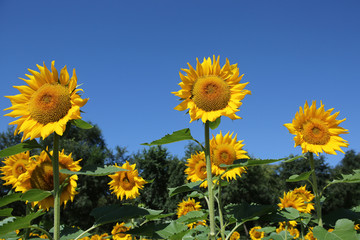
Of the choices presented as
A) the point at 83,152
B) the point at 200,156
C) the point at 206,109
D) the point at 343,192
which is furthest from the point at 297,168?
the point at 206,109

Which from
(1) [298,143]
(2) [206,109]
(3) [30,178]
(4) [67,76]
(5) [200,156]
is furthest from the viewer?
(5) [200,156]

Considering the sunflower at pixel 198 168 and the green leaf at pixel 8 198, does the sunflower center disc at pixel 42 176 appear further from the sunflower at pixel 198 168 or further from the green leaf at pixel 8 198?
the sunflower at pixel 198 168

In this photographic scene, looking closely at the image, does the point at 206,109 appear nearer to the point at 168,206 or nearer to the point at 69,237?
the point at 69,237

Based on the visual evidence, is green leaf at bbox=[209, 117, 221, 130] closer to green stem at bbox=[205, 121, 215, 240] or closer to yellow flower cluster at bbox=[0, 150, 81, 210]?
green stem at bbox=[205, 121, 215, 240]

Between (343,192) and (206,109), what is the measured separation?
4160 centimetres

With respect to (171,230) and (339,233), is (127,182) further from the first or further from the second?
(339,233)

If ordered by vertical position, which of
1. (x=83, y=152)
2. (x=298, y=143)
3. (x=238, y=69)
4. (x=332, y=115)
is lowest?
(x=298, y=143)

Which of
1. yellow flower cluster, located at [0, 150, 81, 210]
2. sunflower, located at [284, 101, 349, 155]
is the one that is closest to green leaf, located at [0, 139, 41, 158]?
yellow flower cluster, located at [0, 150, 81, 210]

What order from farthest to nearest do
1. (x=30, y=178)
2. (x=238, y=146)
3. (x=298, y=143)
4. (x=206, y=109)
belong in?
1. (x=238, y=146)
2. (x=298, y=143)
3. (x=30, y=178)
4. (x=206, y=109)

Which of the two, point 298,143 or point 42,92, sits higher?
point 42,92

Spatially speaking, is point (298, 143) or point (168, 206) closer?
point (298, 143)

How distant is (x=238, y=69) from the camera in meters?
3.27

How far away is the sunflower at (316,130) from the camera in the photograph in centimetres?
391

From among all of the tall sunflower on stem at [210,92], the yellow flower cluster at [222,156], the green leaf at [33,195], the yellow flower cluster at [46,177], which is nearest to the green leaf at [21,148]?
the green leaf at [33,195]
